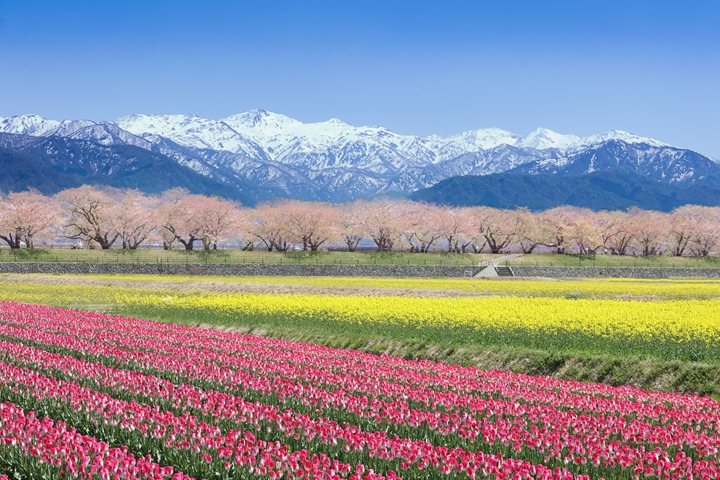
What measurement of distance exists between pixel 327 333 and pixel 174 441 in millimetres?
13384

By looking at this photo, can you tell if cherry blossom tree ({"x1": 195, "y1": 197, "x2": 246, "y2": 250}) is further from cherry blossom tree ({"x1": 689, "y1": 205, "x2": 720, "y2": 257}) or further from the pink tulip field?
the pink tulip field

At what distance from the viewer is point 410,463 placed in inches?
284

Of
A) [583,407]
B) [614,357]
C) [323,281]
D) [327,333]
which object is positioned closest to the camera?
[583,407]

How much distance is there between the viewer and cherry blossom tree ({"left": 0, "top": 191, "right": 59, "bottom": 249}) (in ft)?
265

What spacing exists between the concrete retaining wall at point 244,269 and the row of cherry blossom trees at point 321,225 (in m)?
27.6

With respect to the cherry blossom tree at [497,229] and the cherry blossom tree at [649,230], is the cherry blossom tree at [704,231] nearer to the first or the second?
the cherry blossom tree at [649,230]

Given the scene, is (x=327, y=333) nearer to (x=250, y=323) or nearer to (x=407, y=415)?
(x=250, y=323)

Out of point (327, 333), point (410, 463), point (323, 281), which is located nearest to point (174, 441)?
point (410, 463)

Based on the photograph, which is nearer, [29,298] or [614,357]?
[614,357]

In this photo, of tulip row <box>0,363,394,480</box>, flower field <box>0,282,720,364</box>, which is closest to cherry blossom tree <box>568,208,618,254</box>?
flower field <box>0,282,720,364</box>

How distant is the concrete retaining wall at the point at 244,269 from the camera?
5772 cm

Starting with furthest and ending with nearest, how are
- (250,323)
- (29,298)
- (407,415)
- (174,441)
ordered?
(29,298)
(250,323)
(407,415)
(174,441)

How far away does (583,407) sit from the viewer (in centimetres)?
1045

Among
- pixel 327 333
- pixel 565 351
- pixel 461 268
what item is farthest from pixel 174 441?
pixel 461 268
